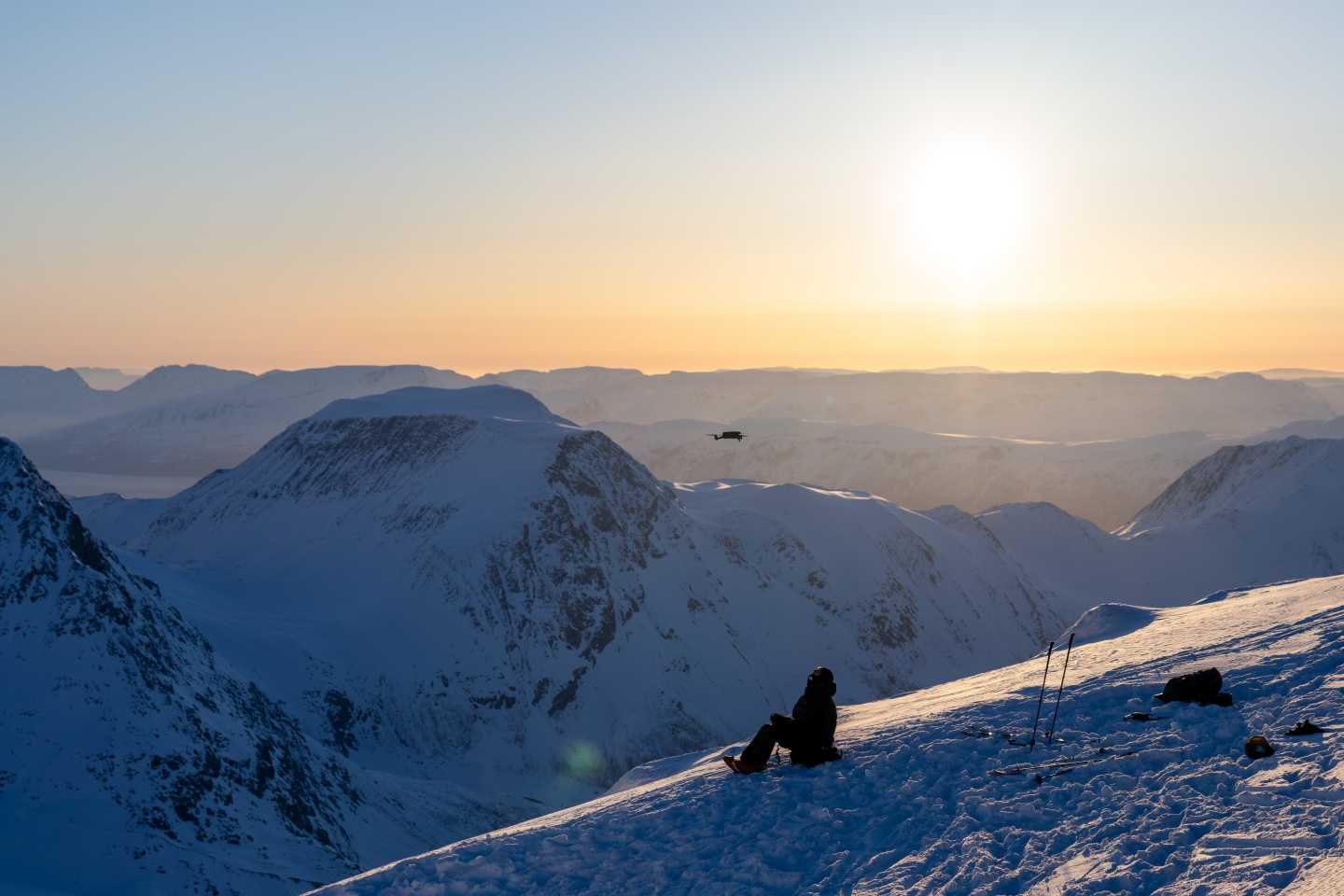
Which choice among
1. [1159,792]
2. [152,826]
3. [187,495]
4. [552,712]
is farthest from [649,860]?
[187,495]

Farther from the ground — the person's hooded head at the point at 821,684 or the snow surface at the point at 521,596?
the person's hooded head at the point at 821,684

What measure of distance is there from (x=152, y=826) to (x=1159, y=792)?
159 feet

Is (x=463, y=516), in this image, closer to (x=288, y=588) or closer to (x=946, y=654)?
(x=288, y=588)

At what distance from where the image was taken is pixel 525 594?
106500mm

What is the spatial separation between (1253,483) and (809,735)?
596 ft

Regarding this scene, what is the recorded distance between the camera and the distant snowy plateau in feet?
67.9

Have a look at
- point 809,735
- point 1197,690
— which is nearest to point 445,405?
point 809,735

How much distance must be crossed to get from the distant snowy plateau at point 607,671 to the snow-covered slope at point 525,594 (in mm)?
424

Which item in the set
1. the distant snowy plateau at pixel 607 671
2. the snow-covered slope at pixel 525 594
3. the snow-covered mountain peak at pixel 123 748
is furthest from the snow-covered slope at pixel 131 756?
the snow-covered slope at pixel 525 594

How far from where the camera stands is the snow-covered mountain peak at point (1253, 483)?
166 m

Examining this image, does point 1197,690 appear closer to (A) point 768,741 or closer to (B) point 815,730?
(B) point 815,730

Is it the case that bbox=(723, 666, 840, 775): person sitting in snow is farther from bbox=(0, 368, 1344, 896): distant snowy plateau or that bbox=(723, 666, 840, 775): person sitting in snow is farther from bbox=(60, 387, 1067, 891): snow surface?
bbox=(60, 387, 1067, 891): snow surface

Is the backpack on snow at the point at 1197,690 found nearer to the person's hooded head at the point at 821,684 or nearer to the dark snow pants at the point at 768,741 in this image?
the person's hooded head at the point at 821,684

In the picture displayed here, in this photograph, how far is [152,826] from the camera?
1967 inches
